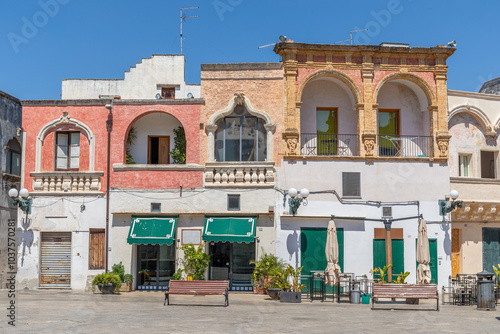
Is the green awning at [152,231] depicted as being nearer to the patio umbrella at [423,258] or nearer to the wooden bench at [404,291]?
the wooden bench at [404,291]

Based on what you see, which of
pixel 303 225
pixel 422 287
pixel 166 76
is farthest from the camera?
pixel 166 76

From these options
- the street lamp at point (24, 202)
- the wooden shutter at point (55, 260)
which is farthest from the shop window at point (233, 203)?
A: the street lamp at point (24, 202)

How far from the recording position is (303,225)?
88.3 feet

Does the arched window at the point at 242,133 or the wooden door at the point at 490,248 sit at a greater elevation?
the arched window at the point at 242,133

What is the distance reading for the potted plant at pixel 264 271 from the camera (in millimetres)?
25766

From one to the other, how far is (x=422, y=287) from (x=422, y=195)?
7.65m

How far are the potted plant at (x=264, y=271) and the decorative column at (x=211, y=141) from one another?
4.75m

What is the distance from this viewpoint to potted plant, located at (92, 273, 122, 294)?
25562mm

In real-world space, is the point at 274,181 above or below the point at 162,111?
below

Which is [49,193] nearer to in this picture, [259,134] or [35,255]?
[35,255]

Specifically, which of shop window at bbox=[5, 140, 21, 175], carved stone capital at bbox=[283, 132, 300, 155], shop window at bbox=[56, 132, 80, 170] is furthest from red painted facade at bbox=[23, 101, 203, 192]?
shop window at bbox=[5, 140, 21, 175]

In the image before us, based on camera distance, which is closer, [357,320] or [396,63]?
[357,320]

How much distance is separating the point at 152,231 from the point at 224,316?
9138 mm

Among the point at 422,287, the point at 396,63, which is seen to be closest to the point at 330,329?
the point at 422,287
